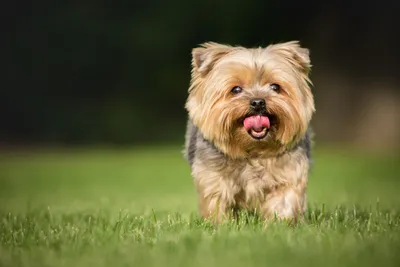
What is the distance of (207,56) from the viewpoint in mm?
6004

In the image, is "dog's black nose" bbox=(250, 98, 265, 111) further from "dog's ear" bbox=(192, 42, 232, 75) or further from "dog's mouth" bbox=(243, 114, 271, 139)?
"dog's ear" bbox=(192, 42, 232, 75)

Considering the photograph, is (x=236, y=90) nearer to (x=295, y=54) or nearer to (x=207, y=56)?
(x=207, y=56)

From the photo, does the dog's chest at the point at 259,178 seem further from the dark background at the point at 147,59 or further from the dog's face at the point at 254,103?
the dark background at the point at 147,59

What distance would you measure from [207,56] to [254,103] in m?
0.69

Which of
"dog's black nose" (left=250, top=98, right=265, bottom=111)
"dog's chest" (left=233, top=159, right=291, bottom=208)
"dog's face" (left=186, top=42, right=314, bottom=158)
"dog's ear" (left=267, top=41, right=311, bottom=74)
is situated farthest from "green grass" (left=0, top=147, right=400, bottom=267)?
"dog's ear" (left=267, top=41, right=311, bottom=74)

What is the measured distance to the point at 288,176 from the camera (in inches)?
229

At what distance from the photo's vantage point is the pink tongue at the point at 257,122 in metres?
5.62

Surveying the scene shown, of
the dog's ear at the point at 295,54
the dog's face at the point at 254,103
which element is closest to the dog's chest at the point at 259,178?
the dog's face at the point at 254,103

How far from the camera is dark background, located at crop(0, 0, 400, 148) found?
22156mm

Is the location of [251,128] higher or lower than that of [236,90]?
lower

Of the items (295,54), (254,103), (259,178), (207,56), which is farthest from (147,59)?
(254,103)

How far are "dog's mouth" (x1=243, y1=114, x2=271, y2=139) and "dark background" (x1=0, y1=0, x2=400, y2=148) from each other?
53.4 ft

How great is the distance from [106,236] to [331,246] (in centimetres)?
143

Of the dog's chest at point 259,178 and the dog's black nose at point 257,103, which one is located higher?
the dog's black nose at point 257,103
